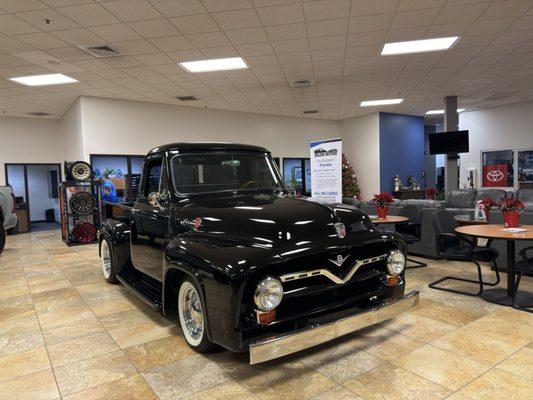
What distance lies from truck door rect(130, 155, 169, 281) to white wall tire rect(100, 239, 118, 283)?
97cm

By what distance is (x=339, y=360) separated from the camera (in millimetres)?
2609

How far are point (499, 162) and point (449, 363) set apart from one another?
1260 cm

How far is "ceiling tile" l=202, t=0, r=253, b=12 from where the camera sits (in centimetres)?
458

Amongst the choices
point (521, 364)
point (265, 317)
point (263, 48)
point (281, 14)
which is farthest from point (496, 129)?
point (265, 317)

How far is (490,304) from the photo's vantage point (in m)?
3.68

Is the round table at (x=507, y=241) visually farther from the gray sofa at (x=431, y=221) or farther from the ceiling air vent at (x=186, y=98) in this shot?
the ceiling air vent at (x=186, y=98)

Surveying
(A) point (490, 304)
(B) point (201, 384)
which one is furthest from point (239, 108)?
(B) point (201, 384)

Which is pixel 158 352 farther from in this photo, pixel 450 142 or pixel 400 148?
pixel 400 148

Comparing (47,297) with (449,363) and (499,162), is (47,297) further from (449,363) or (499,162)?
(499,162)

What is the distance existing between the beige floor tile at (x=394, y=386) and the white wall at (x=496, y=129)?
12.7 metres

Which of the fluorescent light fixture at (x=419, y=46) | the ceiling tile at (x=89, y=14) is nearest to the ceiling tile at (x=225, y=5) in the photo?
the ceiling tile at (x=89, y=14)

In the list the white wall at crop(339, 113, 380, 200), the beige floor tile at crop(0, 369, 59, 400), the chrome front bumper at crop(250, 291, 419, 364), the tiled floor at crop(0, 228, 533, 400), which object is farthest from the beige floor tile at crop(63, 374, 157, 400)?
the white wall at crop(339, 113, 380, 200)

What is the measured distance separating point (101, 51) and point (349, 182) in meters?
9.04

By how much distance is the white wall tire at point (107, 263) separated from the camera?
470cm
